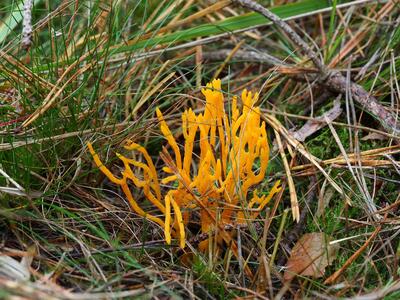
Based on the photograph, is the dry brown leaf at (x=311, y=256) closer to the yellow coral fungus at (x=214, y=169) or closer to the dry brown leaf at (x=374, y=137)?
the yellow coral fungus at (x=214, y=169)

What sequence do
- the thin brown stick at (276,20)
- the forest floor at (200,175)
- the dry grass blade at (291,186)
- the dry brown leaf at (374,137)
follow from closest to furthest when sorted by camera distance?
the forest floor at (200,175)
the dry grass blade at (291,186)
the dry brown leaf at (374,137)
the thin brown stick at (276,20)

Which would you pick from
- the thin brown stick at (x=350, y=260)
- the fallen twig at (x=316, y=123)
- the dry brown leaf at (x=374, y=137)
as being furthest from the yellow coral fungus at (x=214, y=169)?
the dry brown leaf at (x=374, y=137)

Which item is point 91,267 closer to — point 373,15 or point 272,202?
point 272,202

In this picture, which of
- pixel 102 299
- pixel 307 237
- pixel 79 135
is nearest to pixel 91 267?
pixel 102 299

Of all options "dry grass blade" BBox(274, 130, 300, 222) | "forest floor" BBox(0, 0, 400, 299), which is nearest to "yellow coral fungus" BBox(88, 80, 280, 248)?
"forest floor" BBox(0, 0, 400, 299)

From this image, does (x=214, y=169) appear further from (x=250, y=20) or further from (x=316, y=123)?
(x=250, y=20)

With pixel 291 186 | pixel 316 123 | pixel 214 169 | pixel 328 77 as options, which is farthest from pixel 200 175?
pixel 328 77

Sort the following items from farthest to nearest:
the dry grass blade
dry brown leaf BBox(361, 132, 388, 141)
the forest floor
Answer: dry brown leaf BBox(361, 132, 388, 141) < the dry grass blade < the forest floor

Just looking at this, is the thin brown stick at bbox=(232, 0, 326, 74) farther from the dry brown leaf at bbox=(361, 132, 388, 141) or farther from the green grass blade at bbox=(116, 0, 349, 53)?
the dry brown leaf at bbox=(361, 132, 388, 141)
